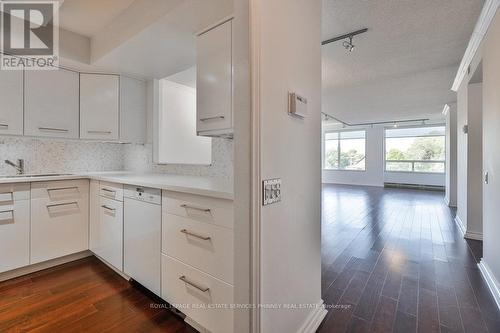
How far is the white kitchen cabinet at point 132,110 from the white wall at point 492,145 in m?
3.60

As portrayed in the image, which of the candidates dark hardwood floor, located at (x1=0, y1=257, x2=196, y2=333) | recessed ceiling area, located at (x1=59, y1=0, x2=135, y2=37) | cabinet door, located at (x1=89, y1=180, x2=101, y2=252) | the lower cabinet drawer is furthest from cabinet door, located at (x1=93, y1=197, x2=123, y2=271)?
recessed ceiling area, located at (x1=59, y1=0, x2=135, y2=37)

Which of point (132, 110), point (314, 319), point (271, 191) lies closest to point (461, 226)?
point (314, 319)

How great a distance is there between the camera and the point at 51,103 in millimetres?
2463

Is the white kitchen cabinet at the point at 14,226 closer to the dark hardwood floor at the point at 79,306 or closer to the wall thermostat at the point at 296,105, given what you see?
the dark hardwood floor at the point at 79,306

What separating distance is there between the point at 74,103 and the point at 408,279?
389 centimetres

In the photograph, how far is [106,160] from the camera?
3.24 meters

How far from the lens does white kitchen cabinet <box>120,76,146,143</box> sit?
9.27 ft

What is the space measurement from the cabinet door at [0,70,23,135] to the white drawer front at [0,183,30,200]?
543 millimetres

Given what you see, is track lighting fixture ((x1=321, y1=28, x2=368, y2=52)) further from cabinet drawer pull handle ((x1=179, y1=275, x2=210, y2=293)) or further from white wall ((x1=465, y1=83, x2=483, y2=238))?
cabinet drawer pull handle ((x1=179, y1=275, x2=210, y2=293))

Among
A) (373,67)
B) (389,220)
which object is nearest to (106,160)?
(373,67)

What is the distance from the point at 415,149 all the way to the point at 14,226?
10.7m

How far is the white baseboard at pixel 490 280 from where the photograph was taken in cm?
182

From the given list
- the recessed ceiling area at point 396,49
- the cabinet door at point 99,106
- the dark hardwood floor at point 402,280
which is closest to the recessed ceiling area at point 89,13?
the cabinet door at point 99,106

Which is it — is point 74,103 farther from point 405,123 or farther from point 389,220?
point 405,123
